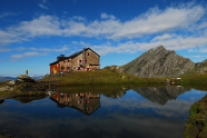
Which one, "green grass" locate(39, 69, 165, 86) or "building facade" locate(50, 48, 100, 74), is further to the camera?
"building facade" locate(50, 48, 100, 74)

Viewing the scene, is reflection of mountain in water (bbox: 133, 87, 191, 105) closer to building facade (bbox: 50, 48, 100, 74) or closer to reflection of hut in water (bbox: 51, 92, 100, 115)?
reflection of hut in water (bbox: 51, 92, 100, 115)

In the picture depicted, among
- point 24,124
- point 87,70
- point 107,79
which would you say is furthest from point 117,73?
point 24,124

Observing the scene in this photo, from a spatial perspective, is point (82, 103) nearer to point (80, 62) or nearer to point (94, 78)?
point (94, 78)

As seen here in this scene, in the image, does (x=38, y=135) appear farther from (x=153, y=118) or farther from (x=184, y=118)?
(x=184, y=118)

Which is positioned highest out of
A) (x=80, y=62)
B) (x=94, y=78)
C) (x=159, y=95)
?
(x=80, y=62)

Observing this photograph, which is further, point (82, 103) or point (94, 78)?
point (94, 78)

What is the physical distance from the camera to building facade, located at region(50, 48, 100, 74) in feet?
243

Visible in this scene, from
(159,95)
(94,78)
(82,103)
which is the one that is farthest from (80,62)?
(82,103)

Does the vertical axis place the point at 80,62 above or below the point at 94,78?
above

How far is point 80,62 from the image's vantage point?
7612cm

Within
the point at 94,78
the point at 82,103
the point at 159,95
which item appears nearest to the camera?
the point at 82,103

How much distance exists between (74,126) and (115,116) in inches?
242

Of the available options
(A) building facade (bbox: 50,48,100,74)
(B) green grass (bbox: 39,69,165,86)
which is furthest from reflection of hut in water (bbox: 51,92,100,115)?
(A) building facade (bbox: 50,48,100,74)

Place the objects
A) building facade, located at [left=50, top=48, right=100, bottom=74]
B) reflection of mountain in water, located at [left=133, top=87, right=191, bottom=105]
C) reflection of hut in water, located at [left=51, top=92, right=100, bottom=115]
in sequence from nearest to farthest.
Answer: reflection of hut in water, located at [left=51, top=92, right=100, bottom=115] → reflection of mountain in water, located at [left=133, top=87, right=191, bottom=105] → building facade, located at [left=50, top=48, right=100, bottom=74]
